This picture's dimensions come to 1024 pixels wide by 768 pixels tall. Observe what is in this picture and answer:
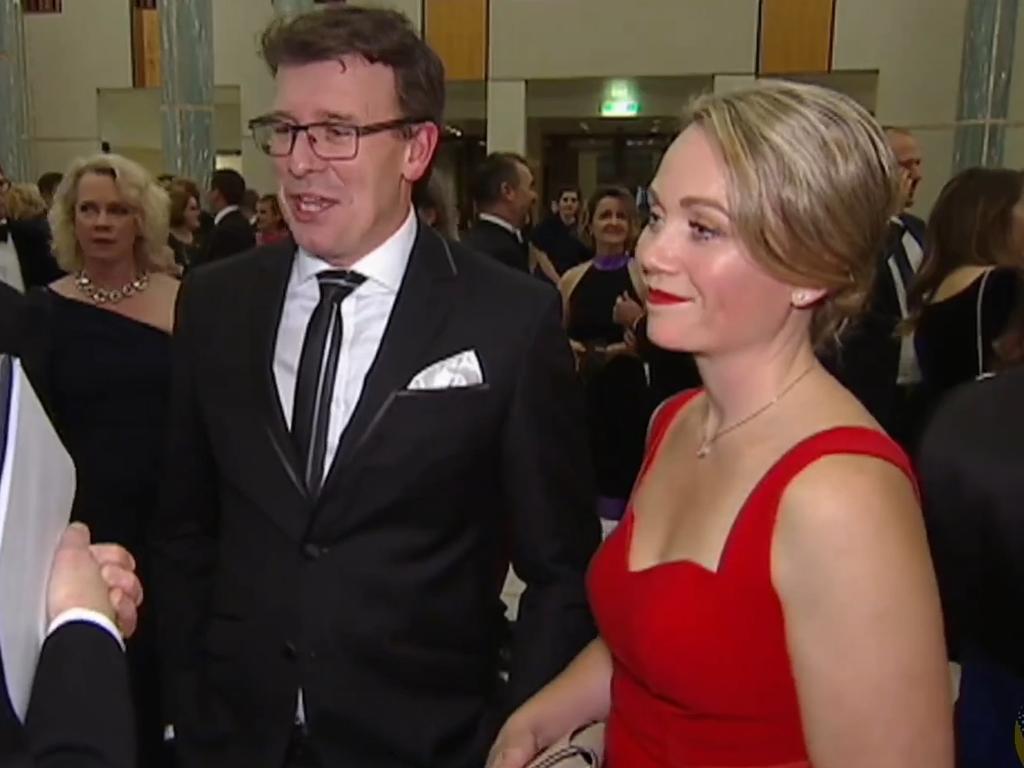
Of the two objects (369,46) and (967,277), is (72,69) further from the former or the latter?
(369,46)

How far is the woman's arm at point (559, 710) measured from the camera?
1409mm

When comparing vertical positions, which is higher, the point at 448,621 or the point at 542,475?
the point at 542,475

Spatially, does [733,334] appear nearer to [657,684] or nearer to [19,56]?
[657,684]

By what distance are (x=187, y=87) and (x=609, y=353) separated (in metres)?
7.14

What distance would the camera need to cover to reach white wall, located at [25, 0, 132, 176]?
41.9ft

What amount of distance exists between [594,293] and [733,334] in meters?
3.74

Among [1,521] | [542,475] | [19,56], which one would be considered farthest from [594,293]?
[19,56]

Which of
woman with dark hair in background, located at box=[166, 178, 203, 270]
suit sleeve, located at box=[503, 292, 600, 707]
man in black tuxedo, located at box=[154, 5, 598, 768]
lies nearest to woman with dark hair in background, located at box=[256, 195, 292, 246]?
woman with dark hair in background, located at box=[166, 178, 203, 270]

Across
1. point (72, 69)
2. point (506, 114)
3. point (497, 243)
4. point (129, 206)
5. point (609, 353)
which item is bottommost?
point (609, 353)

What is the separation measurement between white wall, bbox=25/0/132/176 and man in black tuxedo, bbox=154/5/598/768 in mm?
12432

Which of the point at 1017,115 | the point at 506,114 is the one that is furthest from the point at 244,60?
the point at 1017,115

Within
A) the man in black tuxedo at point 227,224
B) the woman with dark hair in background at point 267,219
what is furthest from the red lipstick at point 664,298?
the woman with dark hair in background at point 267,219

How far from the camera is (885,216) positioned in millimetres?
1194

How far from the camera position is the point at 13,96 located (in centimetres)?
1175
